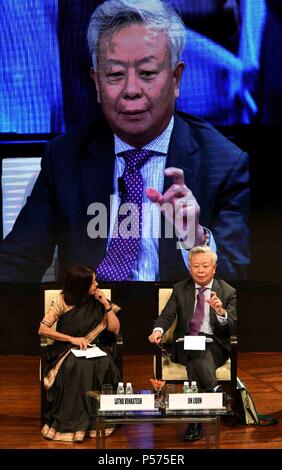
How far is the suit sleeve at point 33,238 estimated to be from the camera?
879 cm

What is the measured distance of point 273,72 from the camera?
342 inches

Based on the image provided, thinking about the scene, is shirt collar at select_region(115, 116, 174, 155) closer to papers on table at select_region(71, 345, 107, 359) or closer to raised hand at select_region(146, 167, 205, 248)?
raised hand at select_region(146, 167, 205, 248)

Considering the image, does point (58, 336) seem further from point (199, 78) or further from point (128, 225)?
point (199, 78)

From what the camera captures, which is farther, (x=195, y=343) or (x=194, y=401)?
(x=195, y=343)

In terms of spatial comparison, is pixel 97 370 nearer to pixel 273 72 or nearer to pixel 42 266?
pixel 42 266

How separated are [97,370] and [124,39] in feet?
10.9

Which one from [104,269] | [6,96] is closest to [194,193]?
[104,269]

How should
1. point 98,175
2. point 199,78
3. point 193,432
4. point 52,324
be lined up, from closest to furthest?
point 193,432 < point 52,324 < point 199,78 < point 98,175

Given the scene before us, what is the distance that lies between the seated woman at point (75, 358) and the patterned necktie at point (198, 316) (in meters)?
0.51

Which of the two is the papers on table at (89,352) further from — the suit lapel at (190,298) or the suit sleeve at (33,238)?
the suit sleeve at (33,238)

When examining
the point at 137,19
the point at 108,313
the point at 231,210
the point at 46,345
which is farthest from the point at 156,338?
the point at 137,19

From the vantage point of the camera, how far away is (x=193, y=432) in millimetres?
6242

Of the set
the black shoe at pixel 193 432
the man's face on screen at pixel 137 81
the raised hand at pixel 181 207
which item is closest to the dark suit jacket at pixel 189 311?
the black shoe at pixel 193 432

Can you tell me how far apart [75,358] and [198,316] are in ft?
2.92
